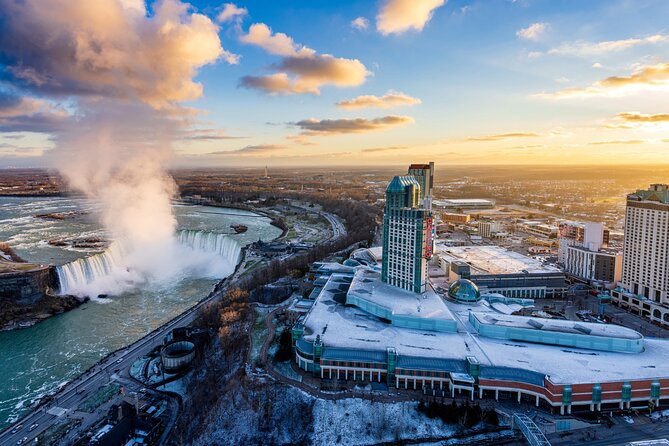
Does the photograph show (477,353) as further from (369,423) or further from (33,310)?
(33,310)

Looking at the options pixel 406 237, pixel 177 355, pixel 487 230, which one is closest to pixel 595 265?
pixel 406 237

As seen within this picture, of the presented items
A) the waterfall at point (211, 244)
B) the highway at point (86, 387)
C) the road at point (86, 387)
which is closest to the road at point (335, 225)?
the waterfall at point (211, 244)

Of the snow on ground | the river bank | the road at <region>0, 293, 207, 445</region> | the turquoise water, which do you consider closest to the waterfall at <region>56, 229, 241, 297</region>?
the river bank

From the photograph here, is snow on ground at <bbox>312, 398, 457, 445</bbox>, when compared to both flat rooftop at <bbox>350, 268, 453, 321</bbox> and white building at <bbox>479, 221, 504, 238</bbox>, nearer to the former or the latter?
flat rooftop at <bbox>350, 268, 453, 321</bbox>

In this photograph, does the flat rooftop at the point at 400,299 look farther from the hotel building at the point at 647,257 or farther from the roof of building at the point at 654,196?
the roof of building at the point at 654,196

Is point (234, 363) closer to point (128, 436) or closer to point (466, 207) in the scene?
point (128, 436)

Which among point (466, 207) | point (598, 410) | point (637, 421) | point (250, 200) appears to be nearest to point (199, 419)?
point (598, 410)
